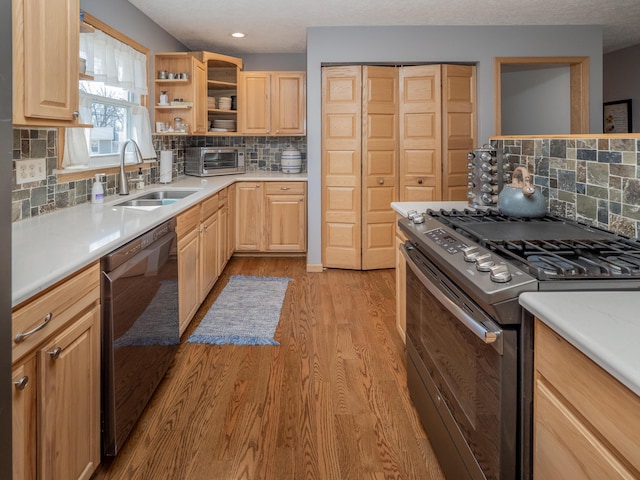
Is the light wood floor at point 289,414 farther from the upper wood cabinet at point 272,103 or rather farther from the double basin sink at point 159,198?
the upper wood cabinet at point 272,103

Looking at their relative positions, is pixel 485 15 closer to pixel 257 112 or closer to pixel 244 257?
pixel 257 112

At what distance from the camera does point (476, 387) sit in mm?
1308

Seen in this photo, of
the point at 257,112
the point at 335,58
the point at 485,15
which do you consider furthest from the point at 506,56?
the point at 257,112

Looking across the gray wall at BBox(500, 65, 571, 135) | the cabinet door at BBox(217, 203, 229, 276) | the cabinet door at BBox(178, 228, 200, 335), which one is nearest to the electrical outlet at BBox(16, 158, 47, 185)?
the cabinet door at BBox(178, 228, 200, 335)

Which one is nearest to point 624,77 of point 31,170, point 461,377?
point 461,377

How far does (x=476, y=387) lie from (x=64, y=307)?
119 centimetres

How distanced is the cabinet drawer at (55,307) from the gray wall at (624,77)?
6.37 meters

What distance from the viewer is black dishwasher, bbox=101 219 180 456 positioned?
175cm

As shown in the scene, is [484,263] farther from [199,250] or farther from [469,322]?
[199,250]

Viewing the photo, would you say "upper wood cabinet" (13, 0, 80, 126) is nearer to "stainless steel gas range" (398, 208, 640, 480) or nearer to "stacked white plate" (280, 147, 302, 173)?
"stainless steel gas range" (398, 208, 640, 480)

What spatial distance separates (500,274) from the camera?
1.19 metres

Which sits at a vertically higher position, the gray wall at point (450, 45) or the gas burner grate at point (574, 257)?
the gray wall at point (450, 45)

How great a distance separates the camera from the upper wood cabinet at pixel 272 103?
5.52 metres

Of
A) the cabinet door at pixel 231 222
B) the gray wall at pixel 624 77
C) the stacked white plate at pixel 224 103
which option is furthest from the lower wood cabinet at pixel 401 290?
the gray wall at pixel 624 77
